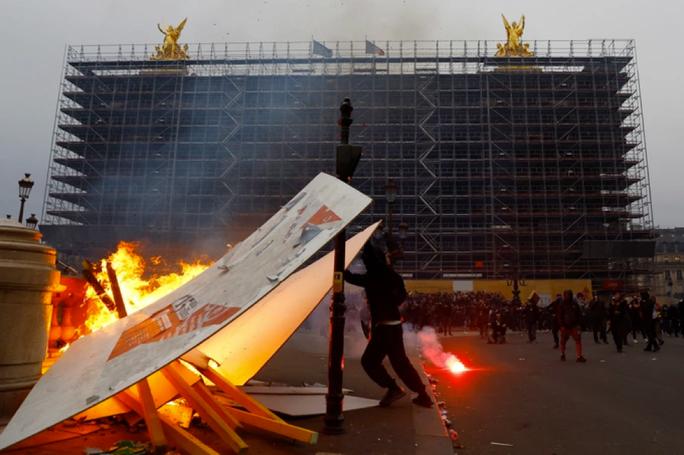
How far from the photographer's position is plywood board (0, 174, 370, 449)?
2.50 m

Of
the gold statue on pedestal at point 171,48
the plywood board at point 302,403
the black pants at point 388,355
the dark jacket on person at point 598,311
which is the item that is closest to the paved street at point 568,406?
the black pants at point 388,355

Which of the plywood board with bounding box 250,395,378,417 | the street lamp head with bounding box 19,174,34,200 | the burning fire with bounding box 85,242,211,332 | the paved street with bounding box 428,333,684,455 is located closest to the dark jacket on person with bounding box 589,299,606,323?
the paved street with bounding box 428,333,684,455

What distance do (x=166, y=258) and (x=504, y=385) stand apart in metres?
26.4

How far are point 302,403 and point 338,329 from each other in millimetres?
1246

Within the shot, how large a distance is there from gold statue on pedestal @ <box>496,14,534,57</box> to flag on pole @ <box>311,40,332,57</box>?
1325 centimetres

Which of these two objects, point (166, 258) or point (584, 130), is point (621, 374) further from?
point (584, 130)

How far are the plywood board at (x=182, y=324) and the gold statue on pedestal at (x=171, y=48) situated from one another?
38109 millimetres

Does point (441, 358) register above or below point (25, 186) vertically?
below

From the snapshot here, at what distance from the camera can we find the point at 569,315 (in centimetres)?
1023

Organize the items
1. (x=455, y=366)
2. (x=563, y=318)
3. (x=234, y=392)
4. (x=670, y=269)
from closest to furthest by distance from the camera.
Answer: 1. (x=234, y=392)
2. (x=455, y=366)
3. (x=563, y=318)
4. (x=670, y=269)

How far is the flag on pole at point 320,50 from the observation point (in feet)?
116

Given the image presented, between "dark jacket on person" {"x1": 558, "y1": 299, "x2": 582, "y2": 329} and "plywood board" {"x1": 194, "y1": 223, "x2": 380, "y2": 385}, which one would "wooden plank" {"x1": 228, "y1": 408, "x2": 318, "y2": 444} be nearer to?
"plywood board" {"x1": 194, "y1": 223, "x2": 380, "y2": 385}

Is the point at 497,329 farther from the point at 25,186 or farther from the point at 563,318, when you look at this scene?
the point at 25,186

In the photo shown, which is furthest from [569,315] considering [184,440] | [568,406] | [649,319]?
[184,440]
